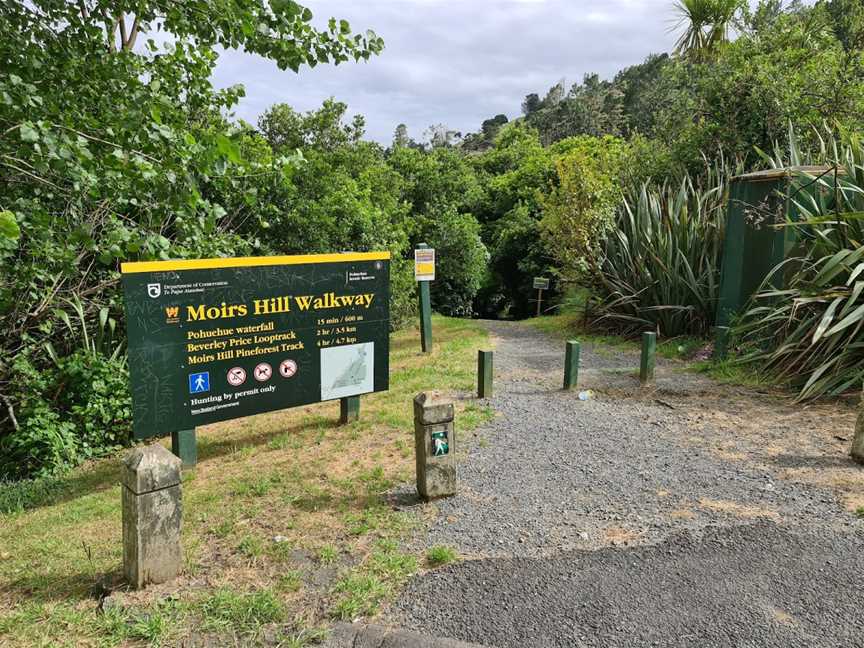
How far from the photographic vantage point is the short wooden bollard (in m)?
2.85

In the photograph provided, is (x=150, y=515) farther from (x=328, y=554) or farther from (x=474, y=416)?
(x=474, y=416)

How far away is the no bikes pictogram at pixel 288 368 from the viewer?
502 cm

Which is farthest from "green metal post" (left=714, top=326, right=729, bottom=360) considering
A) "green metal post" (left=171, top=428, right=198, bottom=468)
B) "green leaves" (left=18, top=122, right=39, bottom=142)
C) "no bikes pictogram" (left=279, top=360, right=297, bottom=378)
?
"green leaves" (left=18, top=122, right=39, bottom=142)

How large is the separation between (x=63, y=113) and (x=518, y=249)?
15857 mm

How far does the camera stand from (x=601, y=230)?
1057cm

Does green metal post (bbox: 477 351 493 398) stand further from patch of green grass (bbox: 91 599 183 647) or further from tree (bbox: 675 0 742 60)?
tree (bbox: 675 0 742 60)

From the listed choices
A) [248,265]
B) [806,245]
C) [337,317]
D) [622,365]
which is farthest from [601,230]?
[248,265]

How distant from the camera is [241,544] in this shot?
3371 mm

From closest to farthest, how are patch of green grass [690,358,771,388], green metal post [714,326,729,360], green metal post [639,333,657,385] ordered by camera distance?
patch of green grass [690,358,771,388]
green metal post [639,333,657,385]
green metal post [714,326,729,360]

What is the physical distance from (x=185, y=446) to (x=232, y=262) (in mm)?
1498

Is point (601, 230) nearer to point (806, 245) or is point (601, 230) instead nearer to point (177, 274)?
point (806, 245)

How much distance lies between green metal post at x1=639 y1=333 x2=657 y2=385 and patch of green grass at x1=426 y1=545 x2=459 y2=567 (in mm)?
4247

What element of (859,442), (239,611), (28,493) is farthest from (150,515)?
(859,442)

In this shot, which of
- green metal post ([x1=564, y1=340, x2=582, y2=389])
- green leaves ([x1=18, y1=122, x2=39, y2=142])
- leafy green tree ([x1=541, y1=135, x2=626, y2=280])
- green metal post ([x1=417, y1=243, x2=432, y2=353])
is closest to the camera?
green leaves ([x1=18, y1=122, x2=39, y2=142])
